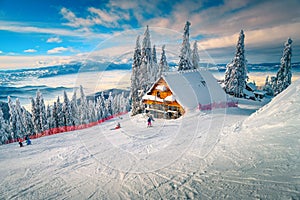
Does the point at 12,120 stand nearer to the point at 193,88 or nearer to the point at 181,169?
the point at 193,88

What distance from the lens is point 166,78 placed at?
26250 mm

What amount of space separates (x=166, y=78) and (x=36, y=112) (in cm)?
4241

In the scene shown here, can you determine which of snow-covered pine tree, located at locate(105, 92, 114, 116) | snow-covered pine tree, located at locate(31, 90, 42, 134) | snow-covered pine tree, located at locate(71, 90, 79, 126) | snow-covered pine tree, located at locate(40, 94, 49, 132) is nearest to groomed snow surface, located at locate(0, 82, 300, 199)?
snow-covered pine tree, located at locate(71, 90, 79, 126)

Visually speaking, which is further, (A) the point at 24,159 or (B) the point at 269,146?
(A) the point at 24,159

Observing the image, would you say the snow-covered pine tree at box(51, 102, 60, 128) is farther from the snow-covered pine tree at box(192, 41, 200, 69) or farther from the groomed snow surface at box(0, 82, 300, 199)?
the snow-covered pine tree at box(192, 41, 200, 69)

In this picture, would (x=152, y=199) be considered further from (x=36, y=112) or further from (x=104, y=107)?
(x=104, y=107)

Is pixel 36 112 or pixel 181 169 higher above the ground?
pixel 181 169

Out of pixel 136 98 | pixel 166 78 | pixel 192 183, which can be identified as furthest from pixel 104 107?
pixel 192 183

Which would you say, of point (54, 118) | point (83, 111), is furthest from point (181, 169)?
point (83, 111)

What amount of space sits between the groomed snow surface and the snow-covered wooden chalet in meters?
12.9

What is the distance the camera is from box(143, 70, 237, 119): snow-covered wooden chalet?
25.4m

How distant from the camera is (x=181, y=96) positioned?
2544 centimetres

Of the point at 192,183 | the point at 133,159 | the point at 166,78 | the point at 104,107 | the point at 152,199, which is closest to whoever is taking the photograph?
the point at 152,199

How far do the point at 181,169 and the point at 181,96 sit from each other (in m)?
17.9
